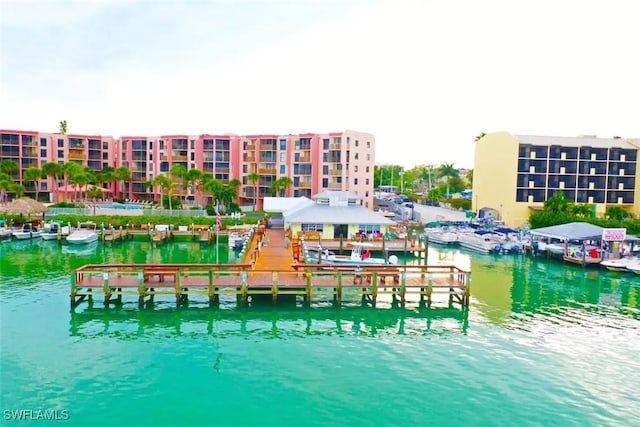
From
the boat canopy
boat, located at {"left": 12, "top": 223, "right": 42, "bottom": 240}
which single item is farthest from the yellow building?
boat, located at {"left": 12, "top": 223, "right": 42, "bottom": 240}

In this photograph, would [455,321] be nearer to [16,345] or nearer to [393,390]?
[393,390]

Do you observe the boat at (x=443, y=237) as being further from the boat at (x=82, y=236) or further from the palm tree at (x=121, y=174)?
the palm tree at (x=121, y=174)

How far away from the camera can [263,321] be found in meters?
25.6

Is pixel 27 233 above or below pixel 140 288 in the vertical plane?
below

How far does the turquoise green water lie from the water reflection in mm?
102

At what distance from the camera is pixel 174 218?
61.9 m

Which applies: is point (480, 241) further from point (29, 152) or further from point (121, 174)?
point (29, 152)

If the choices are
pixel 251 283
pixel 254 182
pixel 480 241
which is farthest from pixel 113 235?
pixel 480 241

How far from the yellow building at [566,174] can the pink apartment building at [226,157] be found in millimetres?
20991

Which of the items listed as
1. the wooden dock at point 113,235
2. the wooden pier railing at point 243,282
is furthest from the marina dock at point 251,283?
the wooden dock at point 113,235

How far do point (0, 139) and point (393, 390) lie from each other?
93542mm

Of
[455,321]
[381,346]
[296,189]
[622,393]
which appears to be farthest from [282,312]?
[296,189]
